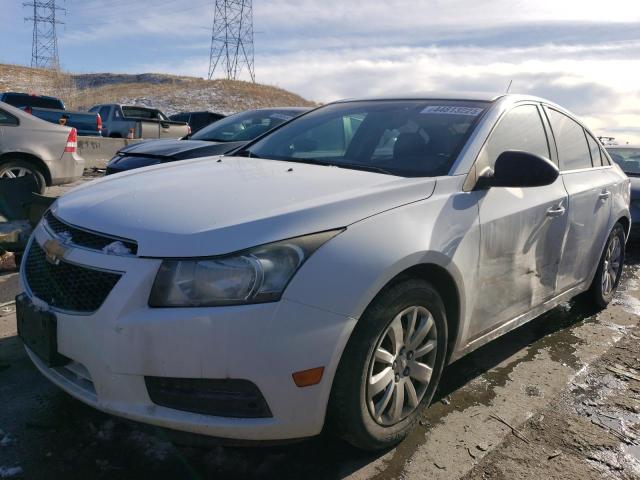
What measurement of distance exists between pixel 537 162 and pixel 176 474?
2231 millimetres

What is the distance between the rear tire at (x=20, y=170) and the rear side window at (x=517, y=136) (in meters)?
6.51

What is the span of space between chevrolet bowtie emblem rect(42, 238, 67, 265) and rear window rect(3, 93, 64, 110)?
1414cm

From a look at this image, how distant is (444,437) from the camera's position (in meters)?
2.69

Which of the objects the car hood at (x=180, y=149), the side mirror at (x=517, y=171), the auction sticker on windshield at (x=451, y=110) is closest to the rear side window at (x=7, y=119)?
the car hood at (x=180, y=149)

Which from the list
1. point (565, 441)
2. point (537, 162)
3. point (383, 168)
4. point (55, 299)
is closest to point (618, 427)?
point (565, 441)

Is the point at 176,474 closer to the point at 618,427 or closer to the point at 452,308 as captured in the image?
the point at 452,308

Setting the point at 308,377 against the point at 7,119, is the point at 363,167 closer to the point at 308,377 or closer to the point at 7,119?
the point at 308,377

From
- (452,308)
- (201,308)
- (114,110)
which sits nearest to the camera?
(201,308)

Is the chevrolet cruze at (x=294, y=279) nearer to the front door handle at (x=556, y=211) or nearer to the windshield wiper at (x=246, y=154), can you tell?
the front door handle at (x=556, y=211)

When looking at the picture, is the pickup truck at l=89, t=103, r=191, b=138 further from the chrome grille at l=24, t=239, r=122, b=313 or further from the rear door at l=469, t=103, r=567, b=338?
the chrome grille at l=24, t=239, r=122, b=313

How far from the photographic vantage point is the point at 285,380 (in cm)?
202

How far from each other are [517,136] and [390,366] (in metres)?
1.73

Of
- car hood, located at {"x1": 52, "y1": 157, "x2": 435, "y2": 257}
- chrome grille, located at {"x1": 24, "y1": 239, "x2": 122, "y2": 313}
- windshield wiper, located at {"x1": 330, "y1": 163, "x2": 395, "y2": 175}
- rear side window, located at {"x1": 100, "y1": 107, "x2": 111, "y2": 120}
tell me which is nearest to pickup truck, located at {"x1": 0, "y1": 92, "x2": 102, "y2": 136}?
rear side window, located at {"x1": 100, "y1": 107, "x2": 111, "y2": 120}

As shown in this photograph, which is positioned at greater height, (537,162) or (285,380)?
(537,162)
